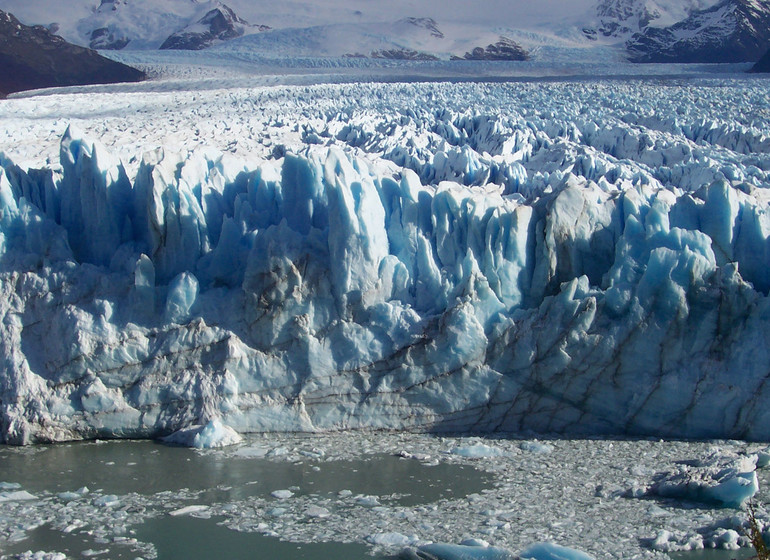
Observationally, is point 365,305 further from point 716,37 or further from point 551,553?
point 716,37

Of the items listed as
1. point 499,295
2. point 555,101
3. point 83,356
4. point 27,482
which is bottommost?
point 27,482

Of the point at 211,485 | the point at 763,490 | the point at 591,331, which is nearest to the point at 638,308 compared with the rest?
the point at 591,331

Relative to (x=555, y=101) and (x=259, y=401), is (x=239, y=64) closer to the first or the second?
(x=555, y=101)

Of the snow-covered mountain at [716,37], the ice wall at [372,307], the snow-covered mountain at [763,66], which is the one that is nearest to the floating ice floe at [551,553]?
the ice wall at [372,307]

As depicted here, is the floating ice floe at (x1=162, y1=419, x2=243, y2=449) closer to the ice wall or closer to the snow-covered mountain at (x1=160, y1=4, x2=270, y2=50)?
the ice wall

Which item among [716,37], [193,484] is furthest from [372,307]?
[716,37]

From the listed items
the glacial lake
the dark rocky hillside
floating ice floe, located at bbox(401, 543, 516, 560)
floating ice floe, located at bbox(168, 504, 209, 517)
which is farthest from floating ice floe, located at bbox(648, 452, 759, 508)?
the dark rocky hillside
